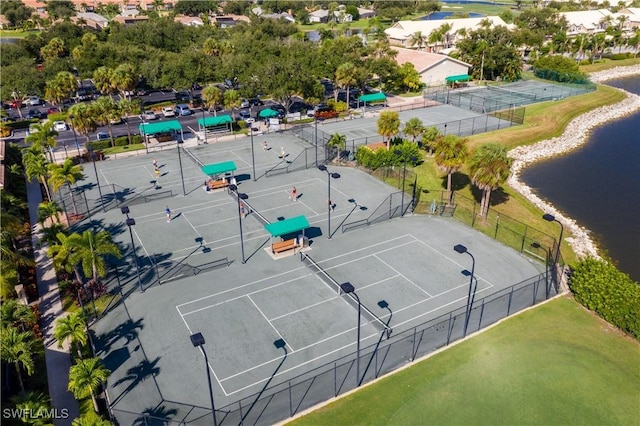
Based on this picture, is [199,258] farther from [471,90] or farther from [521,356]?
[471,90]

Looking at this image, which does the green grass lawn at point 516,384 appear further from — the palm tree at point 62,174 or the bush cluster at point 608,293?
the palm tree at point 62,174

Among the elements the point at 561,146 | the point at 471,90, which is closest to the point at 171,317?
the point at 561,146

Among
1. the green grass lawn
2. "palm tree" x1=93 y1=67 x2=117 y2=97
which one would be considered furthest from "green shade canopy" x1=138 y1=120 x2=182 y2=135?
the green grass lawn

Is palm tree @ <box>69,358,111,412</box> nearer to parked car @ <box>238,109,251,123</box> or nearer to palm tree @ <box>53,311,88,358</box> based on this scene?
palm tree @ <box>53,311,88,358</box>

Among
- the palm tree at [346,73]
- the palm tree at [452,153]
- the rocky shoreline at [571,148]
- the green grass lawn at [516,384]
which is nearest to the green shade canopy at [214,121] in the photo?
the palm tree at [346,73]

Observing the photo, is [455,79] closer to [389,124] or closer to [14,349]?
[389,124]

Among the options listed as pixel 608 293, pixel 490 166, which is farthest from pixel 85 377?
pixel 490 166
